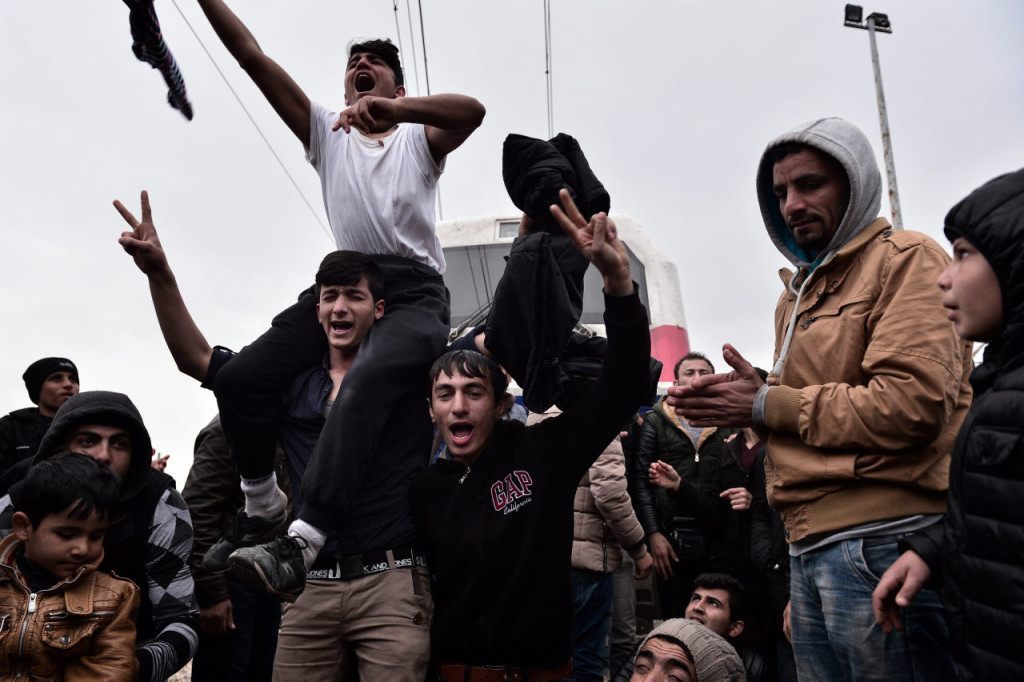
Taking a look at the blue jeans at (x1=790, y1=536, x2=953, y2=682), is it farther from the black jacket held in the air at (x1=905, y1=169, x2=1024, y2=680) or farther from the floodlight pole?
the floodlight pole

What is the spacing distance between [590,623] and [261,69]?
3.16 metres

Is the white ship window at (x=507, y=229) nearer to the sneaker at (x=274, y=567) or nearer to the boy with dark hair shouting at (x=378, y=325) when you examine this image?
the boy with dark hair shouting at (x=378, y=325)

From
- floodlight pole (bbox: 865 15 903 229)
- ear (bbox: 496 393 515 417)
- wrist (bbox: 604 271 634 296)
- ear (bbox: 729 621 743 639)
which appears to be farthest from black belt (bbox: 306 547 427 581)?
floodlight pole (bbox: 865 15 903 229)

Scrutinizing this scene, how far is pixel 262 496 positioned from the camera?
9.41ft

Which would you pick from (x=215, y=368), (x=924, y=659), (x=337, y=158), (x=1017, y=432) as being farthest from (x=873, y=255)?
(x=215, y=368)

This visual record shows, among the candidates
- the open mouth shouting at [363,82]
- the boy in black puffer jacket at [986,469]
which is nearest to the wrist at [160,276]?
the open mouth shouting at [363,82]

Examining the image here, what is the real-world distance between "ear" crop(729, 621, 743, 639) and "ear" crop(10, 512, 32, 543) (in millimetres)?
3216

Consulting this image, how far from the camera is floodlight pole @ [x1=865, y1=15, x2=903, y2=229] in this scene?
14.6 meters

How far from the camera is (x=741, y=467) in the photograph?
4730mm

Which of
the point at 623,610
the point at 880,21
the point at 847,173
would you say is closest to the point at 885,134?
the point at 880,21

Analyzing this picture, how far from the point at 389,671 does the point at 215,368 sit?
1.17 meters

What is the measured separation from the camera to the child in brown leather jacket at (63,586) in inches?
101

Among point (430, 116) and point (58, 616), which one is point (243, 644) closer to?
point (58, 616)

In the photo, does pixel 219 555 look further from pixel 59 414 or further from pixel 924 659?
pixel 924 659
